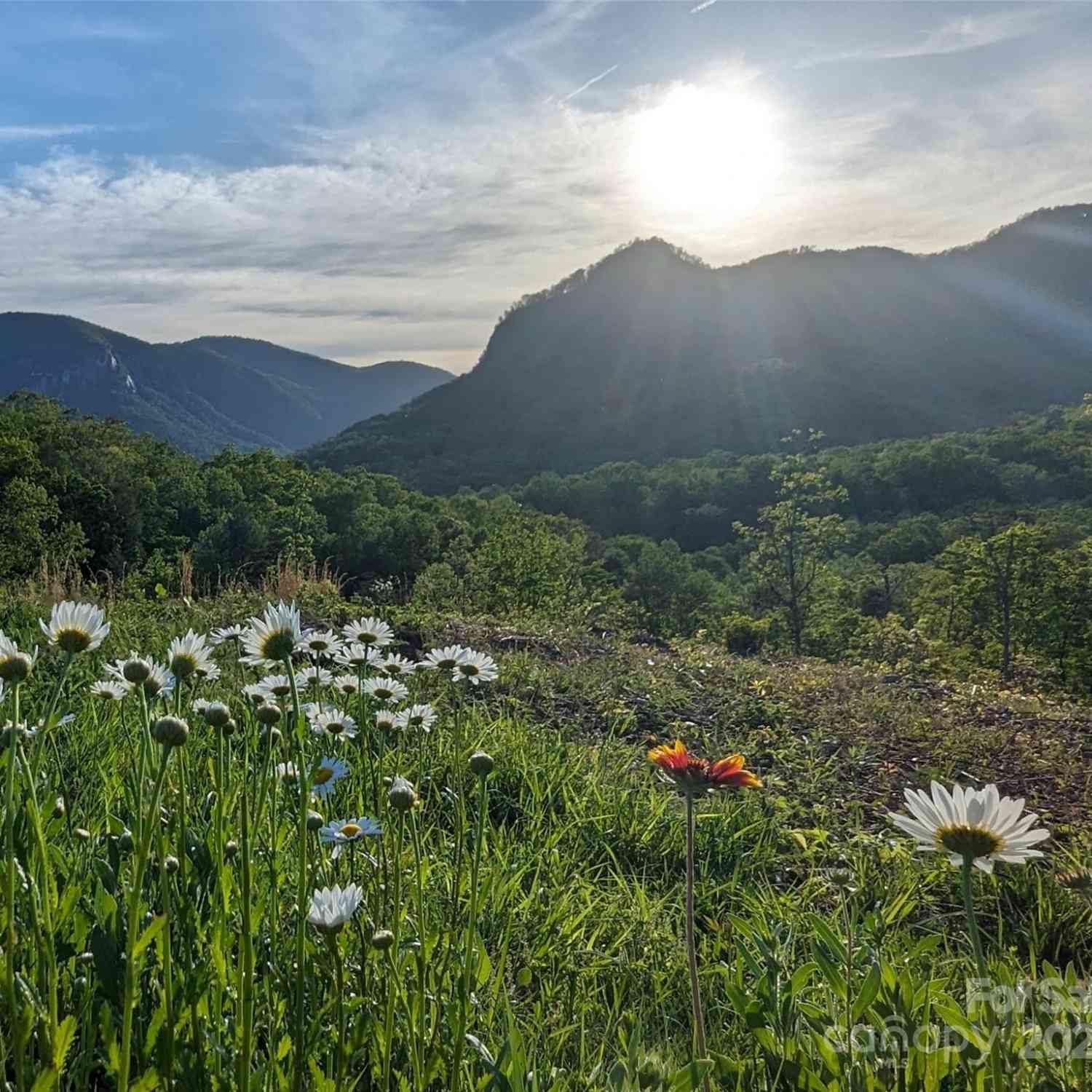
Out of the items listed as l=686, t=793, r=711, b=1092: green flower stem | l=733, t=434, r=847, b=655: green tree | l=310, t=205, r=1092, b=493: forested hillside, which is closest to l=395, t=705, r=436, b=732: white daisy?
l=686, t=793, r=711, b=1092: green flower stem

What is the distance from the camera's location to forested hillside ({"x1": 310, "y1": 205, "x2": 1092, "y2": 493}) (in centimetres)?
7544

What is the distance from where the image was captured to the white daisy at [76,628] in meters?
0.93

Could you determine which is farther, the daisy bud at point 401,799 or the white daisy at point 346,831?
the white daisy at point 346,831

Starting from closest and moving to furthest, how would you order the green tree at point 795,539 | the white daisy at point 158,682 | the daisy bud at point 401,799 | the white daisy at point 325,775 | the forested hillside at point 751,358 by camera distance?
the daisy bud at point 401,799 → the white daisy at point 158,682 → the white daisy at point 325,775 → the green tree at point 795,539 → the forested hillside at point 751,358

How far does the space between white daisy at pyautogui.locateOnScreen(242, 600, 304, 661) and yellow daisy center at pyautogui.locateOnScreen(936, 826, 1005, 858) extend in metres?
0.75

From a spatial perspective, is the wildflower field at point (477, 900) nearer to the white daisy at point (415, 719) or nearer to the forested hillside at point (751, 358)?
the white daisy at point (415, 719)

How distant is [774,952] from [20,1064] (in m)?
0.95

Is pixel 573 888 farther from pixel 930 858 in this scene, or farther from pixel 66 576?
pixel 66 576

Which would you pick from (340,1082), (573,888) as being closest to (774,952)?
(340,1082)

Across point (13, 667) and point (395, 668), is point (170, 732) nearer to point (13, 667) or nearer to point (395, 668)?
point (13, 667)

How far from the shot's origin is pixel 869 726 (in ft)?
13.4

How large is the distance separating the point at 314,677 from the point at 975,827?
4.25 feet

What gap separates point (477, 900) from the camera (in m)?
1.04

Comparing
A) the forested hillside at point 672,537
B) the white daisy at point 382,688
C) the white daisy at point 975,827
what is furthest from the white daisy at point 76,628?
the forested hillside at point 672,537
